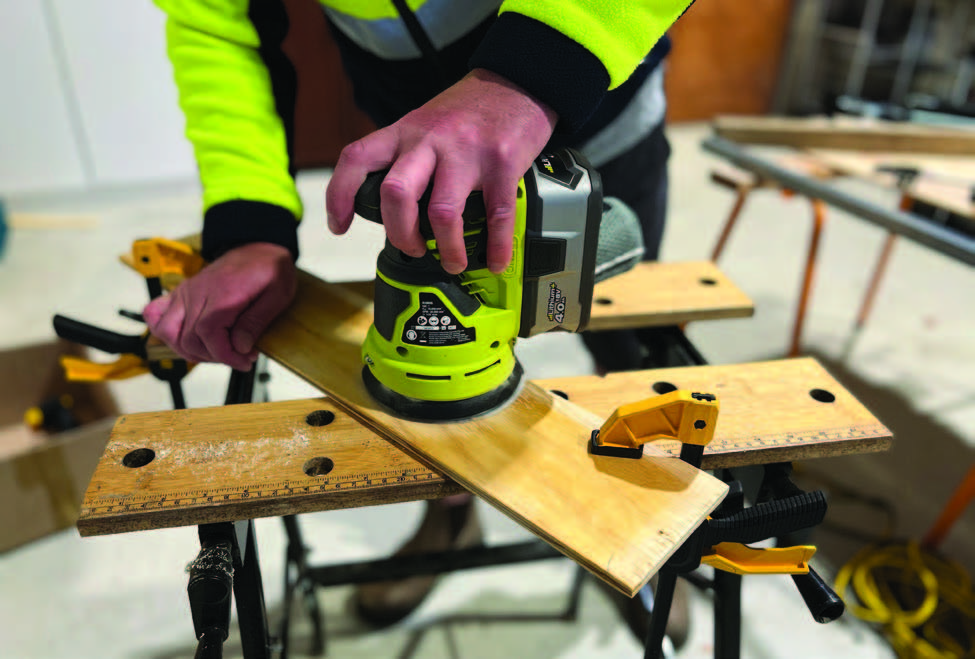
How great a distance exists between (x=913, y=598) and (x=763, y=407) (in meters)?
1.09

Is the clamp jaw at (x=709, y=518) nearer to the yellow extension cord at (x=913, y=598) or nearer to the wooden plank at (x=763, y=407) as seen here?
the wooden plank at (x=763, y=407)

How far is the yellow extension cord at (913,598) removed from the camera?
1.40 m

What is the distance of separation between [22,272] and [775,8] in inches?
200

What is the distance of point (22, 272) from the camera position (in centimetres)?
276

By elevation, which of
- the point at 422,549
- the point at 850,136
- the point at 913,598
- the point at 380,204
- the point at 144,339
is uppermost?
the point at 380,204

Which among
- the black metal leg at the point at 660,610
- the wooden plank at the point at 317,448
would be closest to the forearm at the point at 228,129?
the wooden plank at the point at 317,448

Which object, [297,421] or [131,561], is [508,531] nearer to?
[131,561]

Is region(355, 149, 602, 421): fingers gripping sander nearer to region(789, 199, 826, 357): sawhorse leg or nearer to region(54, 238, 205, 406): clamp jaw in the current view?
region(54, 238, 205, 406): clamp jaw

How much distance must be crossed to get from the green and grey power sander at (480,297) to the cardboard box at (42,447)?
1.15 meters

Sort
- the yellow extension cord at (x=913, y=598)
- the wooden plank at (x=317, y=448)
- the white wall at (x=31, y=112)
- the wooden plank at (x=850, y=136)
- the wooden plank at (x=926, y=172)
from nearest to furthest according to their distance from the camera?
1. the wooden plank at (x=317, y=448)
2. the yellow extension cord at (x=913, y=598)
3. the wooden plank at (x=926, y=172)
4. the wooden plank at (x=850, y=136)
5. the white wall at (x=31, y=112)

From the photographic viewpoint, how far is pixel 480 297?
2.26 feet

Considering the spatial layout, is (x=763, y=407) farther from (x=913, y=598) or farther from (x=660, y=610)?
(x=913, y=598)

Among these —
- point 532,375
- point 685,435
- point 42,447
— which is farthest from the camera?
point 532,375

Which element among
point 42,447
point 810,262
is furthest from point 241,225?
point 810,262
